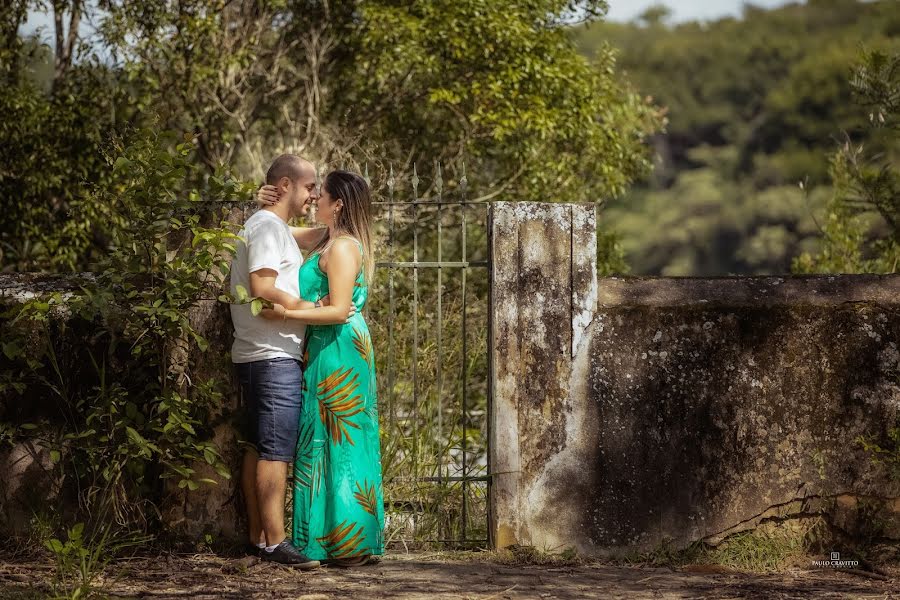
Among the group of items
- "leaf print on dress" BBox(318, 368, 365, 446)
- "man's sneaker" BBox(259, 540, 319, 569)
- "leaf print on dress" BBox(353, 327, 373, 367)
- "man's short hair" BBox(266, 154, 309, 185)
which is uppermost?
"man's short hair" BBox(266, 154, 309, 185)

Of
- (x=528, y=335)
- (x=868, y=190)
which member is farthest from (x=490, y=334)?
(x=868, y=190)

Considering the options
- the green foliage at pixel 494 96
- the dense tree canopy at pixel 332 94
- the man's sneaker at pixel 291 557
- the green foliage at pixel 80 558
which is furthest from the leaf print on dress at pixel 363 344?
the green foliage at pixel 494 96

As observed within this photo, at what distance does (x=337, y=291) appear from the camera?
4.16 meters

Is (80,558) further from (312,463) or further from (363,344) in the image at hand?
(363,344)

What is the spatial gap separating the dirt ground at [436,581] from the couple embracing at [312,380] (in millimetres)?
158

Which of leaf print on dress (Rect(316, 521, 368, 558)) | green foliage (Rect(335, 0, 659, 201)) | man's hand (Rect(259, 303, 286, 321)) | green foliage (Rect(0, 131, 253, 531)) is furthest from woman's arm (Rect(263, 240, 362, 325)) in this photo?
green foliage (Rect(335, 0, 659, 201))

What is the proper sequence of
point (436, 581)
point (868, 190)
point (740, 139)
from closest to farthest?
point (436, 581)
point (868, 190)
point (740, 139)

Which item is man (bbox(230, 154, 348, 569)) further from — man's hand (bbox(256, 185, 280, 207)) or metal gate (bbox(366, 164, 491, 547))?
metal gate (bbox(366, 164, 491, 547))

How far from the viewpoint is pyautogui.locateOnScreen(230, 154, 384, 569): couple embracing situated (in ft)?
13.7

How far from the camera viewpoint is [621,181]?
11.2 meters

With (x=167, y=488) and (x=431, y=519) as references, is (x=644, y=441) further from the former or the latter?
(x=167, y=488)

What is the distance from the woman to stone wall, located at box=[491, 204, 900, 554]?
2.07 ft

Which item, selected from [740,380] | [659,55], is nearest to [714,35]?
[659,55]

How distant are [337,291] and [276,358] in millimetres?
365
